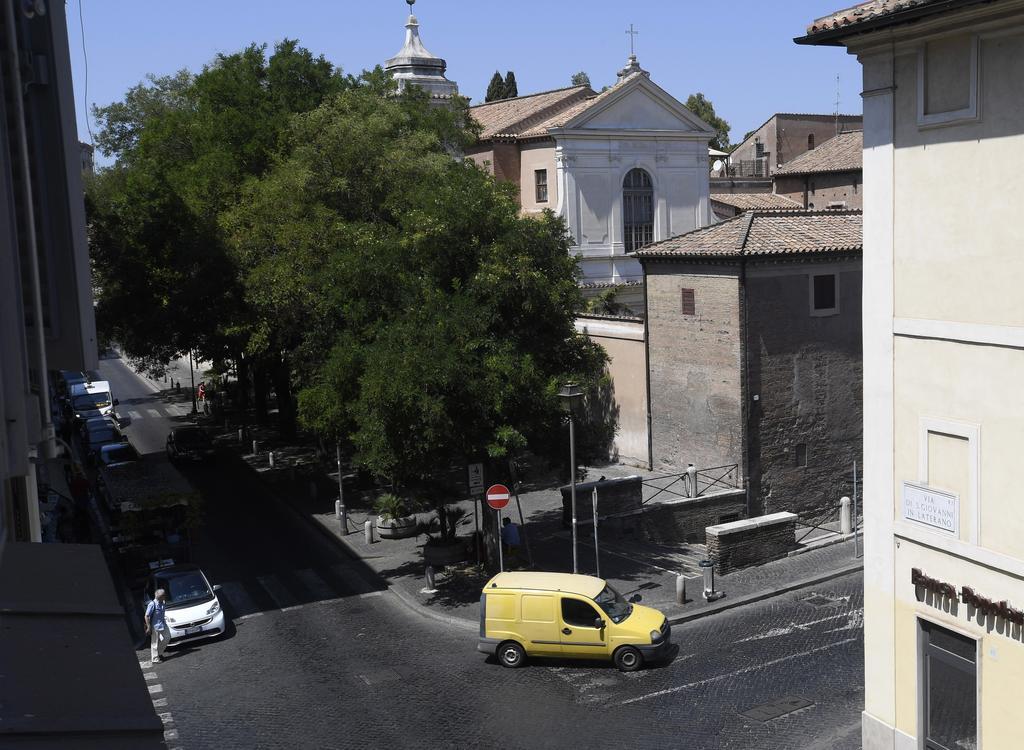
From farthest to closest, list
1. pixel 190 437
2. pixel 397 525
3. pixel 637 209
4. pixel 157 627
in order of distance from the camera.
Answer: pixel 637 209 → pixel 190 437 → pixel 397 525 → pixel 157 627

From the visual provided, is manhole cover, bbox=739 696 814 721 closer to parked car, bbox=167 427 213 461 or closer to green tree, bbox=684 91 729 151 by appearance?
parked car, bbox=167 427 213 461

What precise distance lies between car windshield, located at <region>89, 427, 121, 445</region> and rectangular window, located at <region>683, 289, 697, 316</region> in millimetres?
20574

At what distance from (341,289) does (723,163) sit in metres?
51.1

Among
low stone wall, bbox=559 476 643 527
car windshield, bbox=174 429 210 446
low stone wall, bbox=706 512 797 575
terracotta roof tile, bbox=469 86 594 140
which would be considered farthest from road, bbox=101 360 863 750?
terracotta roof tile, bbox=469 86 594 140

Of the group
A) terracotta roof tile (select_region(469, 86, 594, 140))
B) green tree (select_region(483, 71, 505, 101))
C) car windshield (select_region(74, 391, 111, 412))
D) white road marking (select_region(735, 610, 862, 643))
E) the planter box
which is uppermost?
green tree (select_region(483, 71, 505, 101))

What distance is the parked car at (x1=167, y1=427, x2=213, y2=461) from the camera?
115ft

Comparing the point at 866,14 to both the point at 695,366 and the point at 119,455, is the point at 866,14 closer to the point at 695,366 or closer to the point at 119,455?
the point at 695,366

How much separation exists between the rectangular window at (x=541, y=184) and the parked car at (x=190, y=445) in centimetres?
1841

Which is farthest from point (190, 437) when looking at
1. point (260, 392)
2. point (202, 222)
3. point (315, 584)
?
point (315, 584)

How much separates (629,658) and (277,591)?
8.34 metres

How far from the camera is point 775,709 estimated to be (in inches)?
601

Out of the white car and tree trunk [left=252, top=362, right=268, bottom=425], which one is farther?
tree trunk [left=252, top=362, right=268, bottom=425]

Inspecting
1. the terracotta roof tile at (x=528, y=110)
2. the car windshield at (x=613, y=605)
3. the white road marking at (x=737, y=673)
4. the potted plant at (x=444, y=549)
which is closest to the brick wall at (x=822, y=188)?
the terracotta roof tile at (x=528, y=110)

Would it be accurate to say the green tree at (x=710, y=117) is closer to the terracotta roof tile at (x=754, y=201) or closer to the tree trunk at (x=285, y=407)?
the terracotta roof tile at (x=754, y=201)
